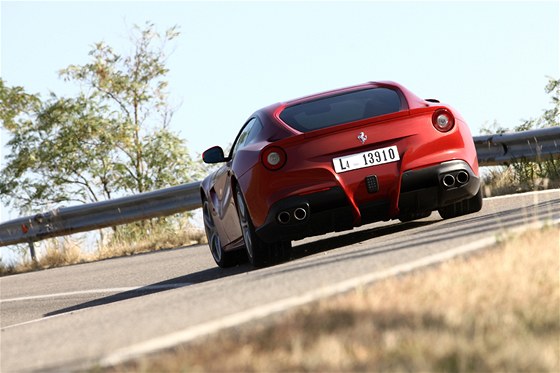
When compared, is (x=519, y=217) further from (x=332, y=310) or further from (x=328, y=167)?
(x=332, y=310)

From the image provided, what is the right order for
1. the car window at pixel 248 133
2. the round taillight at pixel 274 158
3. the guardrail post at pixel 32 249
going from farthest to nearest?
1. the guardrail post at pixel 32 249
2. the car window at pixel 248 133
3. the round taillight at pixel 274 158

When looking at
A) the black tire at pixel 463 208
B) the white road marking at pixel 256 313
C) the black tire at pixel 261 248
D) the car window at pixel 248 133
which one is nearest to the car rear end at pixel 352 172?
the black tire at pixel 261 248

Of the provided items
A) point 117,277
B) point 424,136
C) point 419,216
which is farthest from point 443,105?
point 117,277

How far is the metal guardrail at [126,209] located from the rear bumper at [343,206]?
18.2 feet

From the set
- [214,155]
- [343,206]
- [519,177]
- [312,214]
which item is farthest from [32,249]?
[343,206]

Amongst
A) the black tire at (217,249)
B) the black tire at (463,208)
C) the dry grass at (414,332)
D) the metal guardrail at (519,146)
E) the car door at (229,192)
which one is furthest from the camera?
the metal guardrail at (519,146)

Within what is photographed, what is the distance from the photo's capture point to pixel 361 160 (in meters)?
9.02

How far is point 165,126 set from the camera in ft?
121

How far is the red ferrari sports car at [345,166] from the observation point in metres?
9.00

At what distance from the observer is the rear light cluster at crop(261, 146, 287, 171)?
9.06m

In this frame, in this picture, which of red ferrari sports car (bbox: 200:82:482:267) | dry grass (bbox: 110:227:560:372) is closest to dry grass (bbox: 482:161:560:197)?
red ferrari sports car (bbox: 200:82:482:267)

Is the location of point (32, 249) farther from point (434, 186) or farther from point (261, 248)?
point (434, 186)

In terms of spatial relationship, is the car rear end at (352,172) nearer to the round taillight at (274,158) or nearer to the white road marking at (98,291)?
the round taillight at (274,158)

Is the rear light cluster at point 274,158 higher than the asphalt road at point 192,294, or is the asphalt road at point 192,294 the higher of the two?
the rear light cluster at point 274,158
